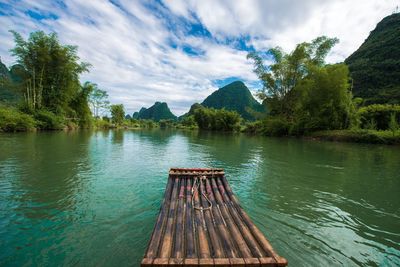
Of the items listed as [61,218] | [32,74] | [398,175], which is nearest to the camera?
[61,218]

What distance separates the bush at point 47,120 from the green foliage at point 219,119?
43.6 metres

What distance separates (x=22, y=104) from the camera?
28.1m

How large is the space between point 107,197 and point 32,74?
118 feet

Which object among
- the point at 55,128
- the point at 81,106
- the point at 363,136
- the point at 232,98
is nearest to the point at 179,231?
the point at 363,136

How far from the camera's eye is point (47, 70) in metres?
31.5

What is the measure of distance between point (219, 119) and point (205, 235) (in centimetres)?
6136

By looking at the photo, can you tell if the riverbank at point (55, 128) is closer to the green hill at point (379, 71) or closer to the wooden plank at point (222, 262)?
the green hill at point (379, 71)

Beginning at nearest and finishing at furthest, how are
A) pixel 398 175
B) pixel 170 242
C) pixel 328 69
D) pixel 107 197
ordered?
pixel 170 242, pixel 107 197, pixel 398 175, pixel 328 69

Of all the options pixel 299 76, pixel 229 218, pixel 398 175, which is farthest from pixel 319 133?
pixel 229 218

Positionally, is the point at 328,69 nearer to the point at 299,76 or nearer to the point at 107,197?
the point at 299,76

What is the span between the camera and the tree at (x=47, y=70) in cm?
2916

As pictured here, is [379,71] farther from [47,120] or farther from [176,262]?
[47,120]

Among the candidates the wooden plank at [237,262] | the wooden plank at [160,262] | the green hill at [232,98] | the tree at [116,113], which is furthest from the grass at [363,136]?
the green hill at [232,98]

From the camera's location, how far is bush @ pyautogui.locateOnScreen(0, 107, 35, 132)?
22.1 m
